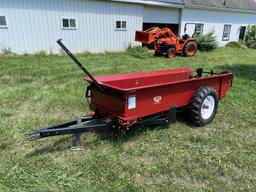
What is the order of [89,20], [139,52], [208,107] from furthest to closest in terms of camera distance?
1. [139,52]
2. [89,20]
3. [208,107]

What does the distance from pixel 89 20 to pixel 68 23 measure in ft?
3.51

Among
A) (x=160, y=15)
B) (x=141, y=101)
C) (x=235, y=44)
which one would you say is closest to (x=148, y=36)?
(x=160, y=15)

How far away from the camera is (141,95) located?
3.13m

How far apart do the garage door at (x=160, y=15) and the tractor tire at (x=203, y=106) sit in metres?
10.7

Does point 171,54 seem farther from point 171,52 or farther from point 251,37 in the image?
point 251,37

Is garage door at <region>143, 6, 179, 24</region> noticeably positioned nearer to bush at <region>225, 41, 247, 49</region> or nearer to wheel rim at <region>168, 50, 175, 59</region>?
wheel rim at <region>168, 50, 175, 59</region>

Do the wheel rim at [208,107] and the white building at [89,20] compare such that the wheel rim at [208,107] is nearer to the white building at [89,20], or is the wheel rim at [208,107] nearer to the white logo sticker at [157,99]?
the white logo sticker at [157,99]

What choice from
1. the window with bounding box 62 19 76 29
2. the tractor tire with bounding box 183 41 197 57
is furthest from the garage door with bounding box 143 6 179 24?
the window with bounding box 62 19 76 29

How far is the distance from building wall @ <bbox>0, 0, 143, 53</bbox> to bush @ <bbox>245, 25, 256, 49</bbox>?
35.7 ft

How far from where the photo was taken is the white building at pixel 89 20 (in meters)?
9.76

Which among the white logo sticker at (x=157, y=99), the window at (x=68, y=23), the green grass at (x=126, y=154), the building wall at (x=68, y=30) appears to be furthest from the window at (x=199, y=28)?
the white logo sticker at (x=157, y=99)

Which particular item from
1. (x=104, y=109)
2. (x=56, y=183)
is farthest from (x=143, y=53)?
(x=56, y=183)

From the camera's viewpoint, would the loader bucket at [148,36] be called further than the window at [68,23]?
No

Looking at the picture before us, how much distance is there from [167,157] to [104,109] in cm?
110
